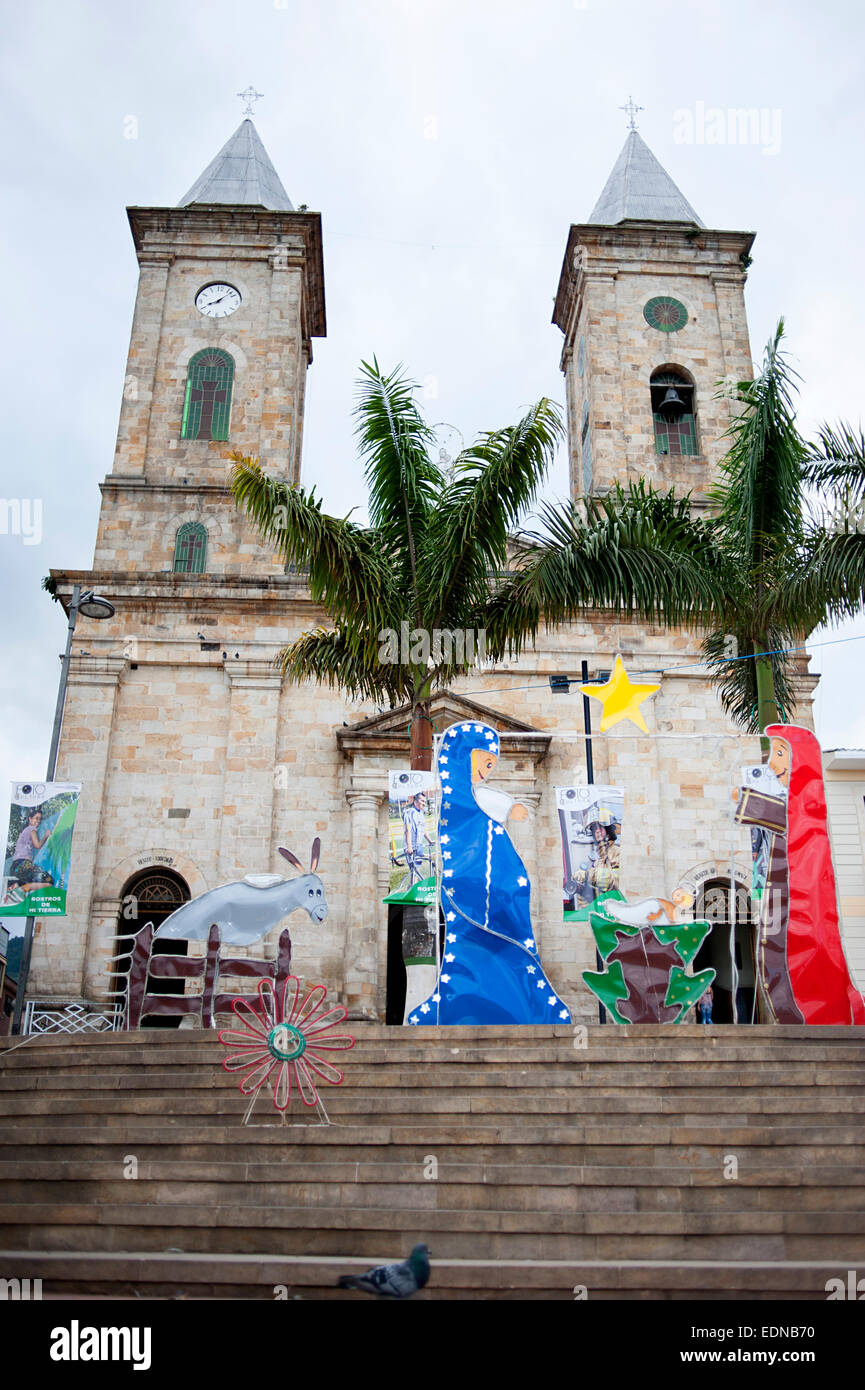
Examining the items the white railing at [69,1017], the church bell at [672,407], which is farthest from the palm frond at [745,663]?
the white railing at [69,1017]

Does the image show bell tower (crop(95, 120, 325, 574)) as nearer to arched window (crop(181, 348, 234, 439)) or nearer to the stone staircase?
arched window (crop(181, 348, 234, 439))

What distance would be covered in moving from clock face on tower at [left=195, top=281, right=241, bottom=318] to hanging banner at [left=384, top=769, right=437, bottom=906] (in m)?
16.5

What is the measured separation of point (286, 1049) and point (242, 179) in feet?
80.7

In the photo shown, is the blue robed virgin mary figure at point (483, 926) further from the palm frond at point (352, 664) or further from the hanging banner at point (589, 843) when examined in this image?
the palm frond at point (352, 664)

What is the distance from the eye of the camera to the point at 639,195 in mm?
28797

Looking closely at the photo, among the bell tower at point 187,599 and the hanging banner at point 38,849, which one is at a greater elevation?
the bell tower at point 187,599

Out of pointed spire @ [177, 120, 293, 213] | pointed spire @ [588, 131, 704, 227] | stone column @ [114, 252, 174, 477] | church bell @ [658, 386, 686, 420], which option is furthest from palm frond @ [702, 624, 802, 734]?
pointed spire @ [177, 120, 293, 213]

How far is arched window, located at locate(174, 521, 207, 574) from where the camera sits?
917 inches

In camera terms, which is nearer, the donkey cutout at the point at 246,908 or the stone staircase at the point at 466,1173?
the stone staircase at the point at 466,1173

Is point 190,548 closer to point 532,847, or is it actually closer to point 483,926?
point 532,847

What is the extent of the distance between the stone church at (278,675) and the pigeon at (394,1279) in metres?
9.65

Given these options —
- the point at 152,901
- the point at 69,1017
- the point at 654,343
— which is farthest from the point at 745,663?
the point at 654,343

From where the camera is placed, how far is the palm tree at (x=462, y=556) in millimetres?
14102
